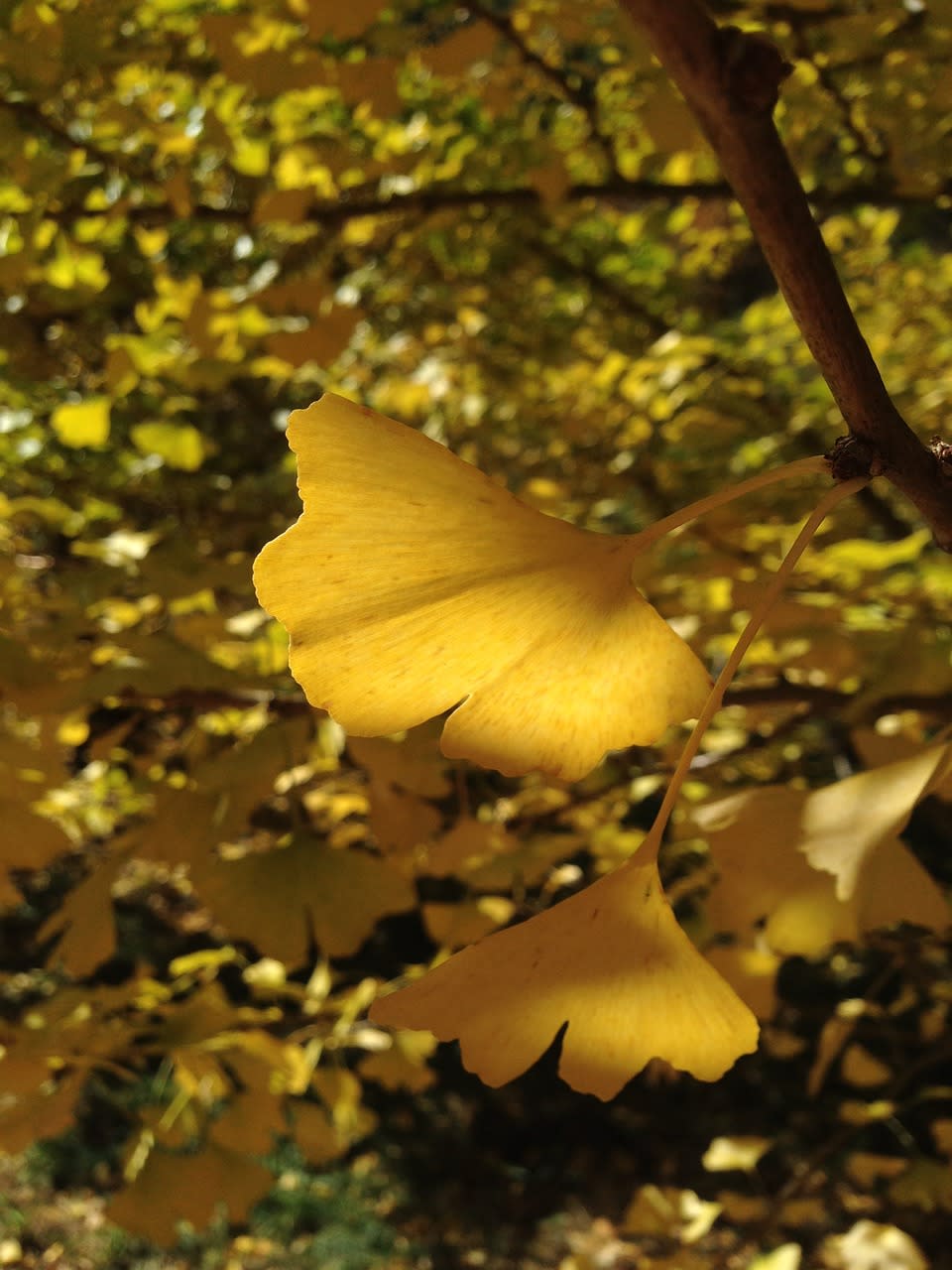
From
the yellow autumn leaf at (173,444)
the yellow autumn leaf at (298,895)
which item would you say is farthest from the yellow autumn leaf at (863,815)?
the yellow autumn leaf at (173,444)

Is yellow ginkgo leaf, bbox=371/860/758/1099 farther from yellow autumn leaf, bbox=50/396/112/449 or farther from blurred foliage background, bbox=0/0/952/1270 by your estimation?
yellow autumn leaf, bbox=50/396/112/449

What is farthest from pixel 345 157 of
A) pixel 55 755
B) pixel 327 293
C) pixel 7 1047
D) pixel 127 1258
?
pixel 127 1258

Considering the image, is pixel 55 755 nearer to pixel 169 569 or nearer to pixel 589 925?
pixel 169 569

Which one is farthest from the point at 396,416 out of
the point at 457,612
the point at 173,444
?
the point at 457,612

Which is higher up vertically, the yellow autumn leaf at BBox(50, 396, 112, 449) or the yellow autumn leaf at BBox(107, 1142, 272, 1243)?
the yellow autumn leaf at BBox(50, 396, 112, 449)

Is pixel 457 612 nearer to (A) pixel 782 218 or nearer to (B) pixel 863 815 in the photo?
(A) pixel 782 218

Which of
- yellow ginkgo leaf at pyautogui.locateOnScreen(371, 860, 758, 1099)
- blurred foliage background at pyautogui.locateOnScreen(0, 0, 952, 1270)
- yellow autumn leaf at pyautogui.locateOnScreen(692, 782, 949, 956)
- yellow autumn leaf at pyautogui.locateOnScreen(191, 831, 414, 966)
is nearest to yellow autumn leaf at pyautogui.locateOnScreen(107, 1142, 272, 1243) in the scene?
blurred foliage background at pyautogui.locateOnScreen(0, 0, 952, 1270)
